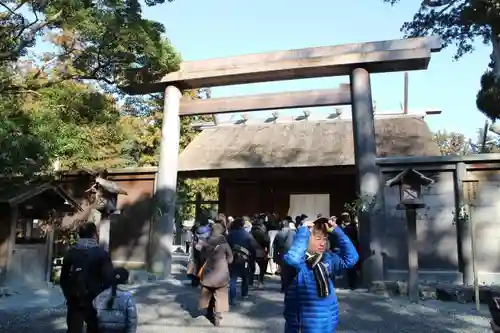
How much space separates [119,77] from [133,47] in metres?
1.28

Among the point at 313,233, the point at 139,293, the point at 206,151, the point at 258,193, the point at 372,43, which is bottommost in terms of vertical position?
the point at 139,293

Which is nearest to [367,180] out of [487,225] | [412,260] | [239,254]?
[412,260]

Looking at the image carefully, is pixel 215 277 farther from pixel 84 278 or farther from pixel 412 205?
pixel 412 205

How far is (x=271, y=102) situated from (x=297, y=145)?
15.4 ft

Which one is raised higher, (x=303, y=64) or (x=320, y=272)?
(x=303, y=64)

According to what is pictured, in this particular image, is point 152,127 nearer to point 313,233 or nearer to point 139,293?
point 139,293

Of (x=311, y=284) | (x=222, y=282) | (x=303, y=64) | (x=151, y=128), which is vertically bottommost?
(x=222, y=282)

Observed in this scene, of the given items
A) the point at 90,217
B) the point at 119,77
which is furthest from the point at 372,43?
the point at 90,217

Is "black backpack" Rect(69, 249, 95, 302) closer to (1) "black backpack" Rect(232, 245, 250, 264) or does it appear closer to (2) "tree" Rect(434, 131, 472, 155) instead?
(1) "black backpack" Rect(232, 245, 250, 264)

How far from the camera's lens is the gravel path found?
5812 mm

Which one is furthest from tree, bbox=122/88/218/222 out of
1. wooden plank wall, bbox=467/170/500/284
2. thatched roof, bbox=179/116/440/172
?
wooden plank wall, bbox=467/170/500/284

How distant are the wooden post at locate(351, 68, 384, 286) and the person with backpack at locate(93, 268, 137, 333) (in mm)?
5926

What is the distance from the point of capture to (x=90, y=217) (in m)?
11.2

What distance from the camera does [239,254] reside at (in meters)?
7.43
